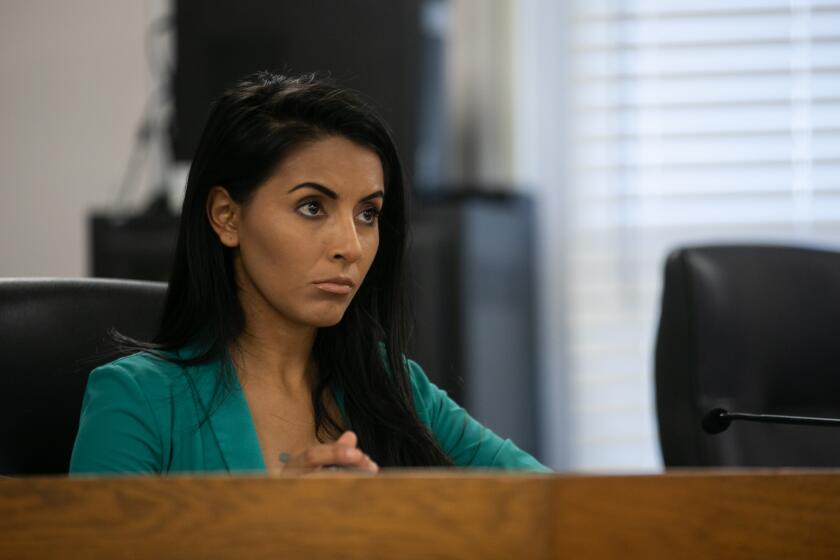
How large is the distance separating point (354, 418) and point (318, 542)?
71cm

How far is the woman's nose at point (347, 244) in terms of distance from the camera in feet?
4.45

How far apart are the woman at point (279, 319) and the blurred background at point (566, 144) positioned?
124 cm

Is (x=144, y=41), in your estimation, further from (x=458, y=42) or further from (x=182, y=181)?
(x=458, y=42)

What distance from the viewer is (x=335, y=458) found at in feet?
3.75

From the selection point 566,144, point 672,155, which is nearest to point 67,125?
point 566,144

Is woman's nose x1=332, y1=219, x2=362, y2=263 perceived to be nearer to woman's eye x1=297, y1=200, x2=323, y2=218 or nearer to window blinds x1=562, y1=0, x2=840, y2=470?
woman's eye x1=297, y1=200, x2=323, y2=218

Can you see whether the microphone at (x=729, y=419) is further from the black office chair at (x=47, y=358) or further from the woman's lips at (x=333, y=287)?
the black office chair at (x=47, y=358)

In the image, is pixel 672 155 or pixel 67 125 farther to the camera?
pixel 67 125

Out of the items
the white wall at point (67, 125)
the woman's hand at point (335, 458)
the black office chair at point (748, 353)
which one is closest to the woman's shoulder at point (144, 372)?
the woman's hand at point (335, 458)

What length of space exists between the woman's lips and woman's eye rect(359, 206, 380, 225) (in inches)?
3.8

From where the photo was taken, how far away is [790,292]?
1848 millimetres

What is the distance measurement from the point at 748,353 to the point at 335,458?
86cm

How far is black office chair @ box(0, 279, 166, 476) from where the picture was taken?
1379 mm

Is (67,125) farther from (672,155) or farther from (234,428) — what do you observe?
(234,428)
